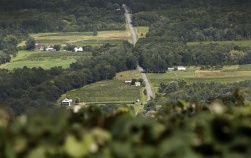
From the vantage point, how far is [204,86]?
4169cm

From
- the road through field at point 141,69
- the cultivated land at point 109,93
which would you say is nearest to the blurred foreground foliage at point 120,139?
the cultivated land at point 109,93

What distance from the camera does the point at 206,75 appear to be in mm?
48562

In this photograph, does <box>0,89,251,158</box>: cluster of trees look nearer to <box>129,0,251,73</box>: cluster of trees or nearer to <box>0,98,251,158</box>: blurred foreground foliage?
<box>0,98,251,158</box>: blurred foreground foliage

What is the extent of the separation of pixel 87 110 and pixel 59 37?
63.9 metres

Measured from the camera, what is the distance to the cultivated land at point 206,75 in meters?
46.0

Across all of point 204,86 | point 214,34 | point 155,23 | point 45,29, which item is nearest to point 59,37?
point 45,29

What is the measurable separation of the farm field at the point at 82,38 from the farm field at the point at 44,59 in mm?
3532

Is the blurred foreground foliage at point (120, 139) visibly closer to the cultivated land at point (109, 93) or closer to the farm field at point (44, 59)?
the cultivated land at point (109, 93)

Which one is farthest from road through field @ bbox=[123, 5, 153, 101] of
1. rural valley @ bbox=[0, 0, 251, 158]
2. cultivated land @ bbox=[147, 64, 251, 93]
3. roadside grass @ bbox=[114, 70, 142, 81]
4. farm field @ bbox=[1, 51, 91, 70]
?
farm field @ bbox=[1, 51, 91, 70]

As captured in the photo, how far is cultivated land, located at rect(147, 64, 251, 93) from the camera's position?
46031mm

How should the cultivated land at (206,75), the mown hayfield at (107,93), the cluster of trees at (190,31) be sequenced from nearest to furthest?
1. the mown hayfield at (107,93)
2. the cultivated land at (206,75)
3. the cluster of trees at (190,31)

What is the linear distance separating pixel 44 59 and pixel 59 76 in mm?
9137

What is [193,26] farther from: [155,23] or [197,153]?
[197,153]

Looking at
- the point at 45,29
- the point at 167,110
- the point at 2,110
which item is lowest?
the point at 45,29
